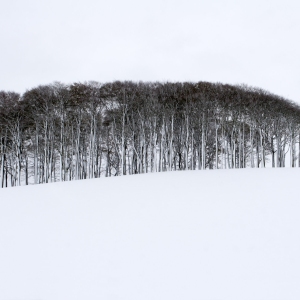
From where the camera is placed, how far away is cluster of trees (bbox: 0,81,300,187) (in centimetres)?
2492

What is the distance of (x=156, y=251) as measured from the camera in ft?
15.5

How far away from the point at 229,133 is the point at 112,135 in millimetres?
14856

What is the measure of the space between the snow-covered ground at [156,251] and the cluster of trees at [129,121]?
1680 cm

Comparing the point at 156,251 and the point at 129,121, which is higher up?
the point at 129,121

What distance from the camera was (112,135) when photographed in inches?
1070

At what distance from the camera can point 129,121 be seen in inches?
995

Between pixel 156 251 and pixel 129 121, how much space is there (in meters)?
21.4

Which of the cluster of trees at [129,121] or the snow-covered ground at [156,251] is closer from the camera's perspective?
the snow-covered ground at [156,251]

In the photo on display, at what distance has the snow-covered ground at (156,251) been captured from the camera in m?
3.58

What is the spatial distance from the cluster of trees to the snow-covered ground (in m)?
16.8

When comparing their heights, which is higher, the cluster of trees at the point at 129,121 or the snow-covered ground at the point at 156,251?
the cluster of trees at the point at 129,121

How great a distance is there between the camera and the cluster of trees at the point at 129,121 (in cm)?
2492

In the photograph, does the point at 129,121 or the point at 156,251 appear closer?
the point at 156,251

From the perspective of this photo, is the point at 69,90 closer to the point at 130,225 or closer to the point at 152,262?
the point at 130,225
